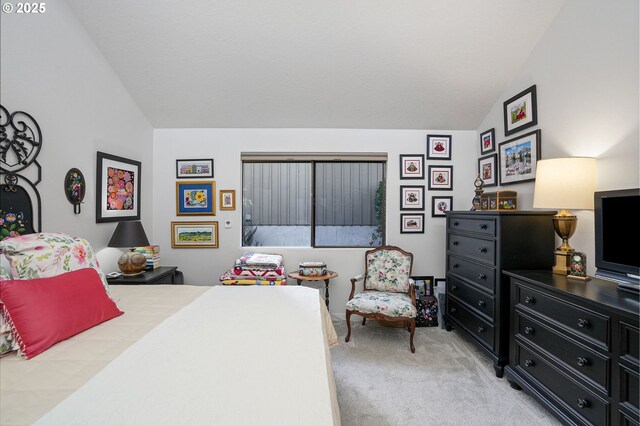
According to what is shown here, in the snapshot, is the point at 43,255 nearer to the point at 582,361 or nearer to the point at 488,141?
the point at 582,361

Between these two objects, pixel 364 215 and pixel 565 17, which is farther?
pixel 364 215

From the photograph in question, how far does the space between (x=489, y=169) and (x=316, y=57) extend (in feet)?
7.63

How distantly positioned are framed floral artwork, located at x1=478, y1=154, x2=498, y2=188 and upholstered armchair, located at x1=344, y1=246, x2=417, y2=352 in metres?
1.25

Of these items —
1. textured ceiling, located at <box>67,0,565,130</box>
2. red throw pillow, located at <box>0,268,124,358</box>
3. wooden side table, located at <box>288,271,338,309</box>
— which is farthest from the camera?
wooden side table, located at <box>288,271,338,309</box>

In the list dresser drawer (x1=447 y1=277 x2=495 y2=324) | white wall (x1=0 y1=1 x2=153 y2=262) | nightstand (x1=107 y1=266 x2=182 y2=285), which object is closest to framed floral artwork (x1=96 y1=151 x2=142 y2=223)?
white wall (x1=0 y1=1 x2=153 y2=262)

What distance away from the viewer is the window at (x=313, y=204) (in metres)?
4.04

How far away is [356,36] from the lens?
2795mm

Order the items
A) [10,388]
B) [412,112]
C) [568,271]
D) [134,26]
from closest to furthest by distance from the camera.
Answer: [10,388], [568,271], [134,26], [412,112]

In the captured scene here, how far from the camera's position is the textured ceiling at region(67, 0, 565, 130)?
8.56 ft

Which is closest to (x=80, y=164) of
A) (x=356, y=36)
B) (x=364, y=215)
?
(x=356, y=36)

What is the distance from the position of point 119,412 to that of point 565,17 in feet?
12.3

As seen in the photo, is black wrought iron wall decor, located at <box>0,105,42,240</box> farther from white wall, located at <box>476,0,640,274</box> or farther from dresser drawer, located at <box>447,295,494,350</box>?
white wall, located at <box>476,0,640,274</box>

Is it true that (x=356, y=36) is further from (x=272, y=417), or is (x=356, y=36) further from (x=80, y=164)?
(x=272, y=417)

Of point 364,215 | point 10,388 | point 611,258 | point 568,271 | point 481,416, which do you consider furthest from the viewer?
point 364,215
